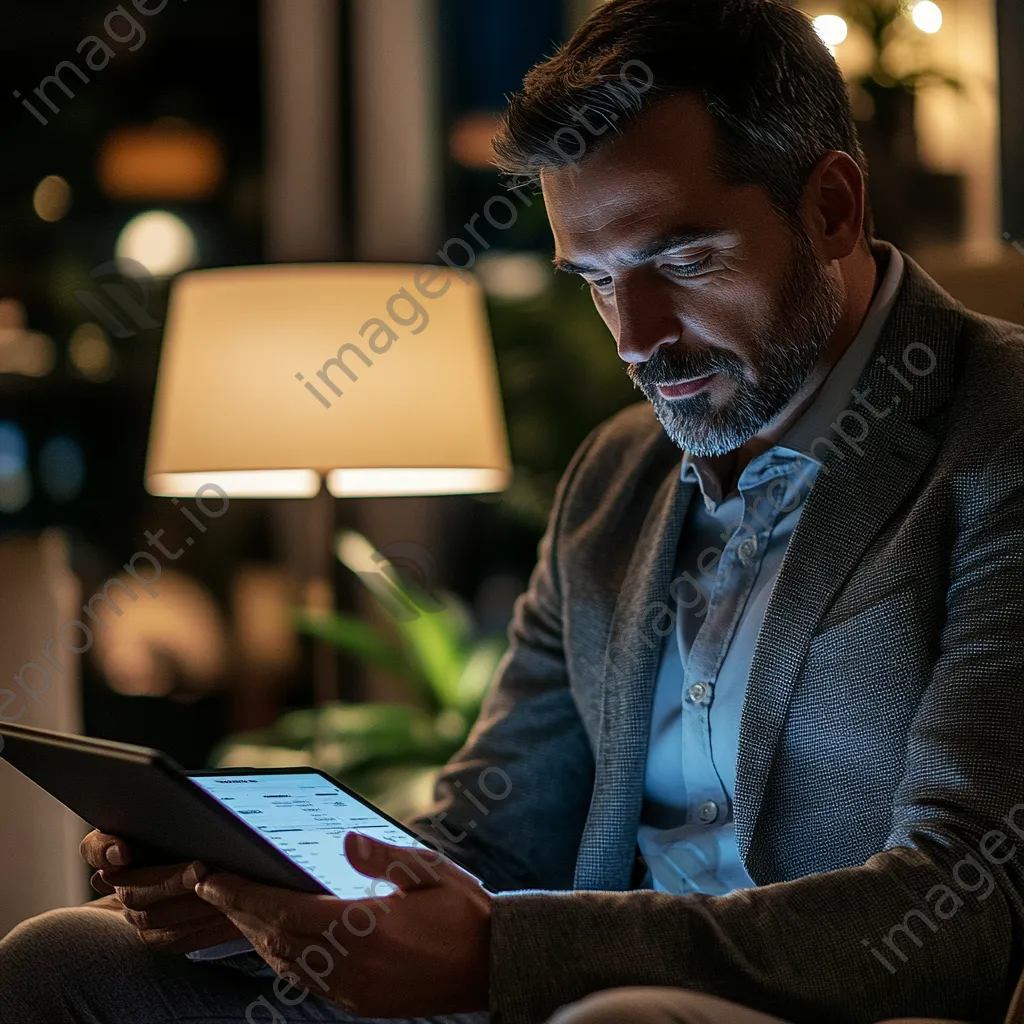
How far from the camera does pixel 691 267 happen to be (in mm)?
1209

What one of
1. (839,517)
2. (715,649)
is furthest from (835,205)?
(715,649)

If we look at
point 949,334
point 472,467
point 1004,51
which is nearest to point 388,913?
point 949,334

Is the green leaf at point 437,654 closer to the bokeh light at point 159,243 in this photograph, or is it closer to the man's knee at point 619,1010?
the bokeh light at point 159,243

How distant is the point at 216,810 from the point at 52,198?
2.71m

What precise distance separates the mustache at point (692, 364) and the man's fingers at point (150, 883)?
0.59m

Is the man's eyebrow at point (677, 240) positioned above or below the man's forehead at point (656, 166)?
below

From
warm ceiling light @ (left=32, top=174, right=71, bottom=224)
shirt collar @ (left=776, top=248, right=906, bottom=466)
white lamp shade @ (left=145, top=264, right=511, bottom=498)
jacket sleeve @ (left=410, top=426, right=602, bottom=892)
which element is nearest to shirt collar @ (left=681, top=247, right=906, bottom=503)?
shirt collar @ (left=776, top=248, right=906, bottom=466)

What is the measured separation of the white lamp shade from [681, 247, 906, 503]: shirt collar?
764 mm

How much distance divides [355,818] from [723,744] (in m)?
0.36

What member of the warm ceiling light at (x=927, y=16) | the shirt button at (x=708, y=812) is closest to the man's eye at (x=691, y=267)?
the shirt button at (x=708, y=812)

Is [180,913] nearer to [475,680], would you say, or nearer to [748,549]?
[748,549]

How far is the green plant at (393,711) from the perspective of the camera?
7.37 feet

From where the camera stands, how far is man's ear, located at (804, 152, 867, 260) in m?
1.25

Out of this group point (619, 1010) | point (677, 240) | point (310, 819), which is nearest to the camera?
point (619, 1010)
